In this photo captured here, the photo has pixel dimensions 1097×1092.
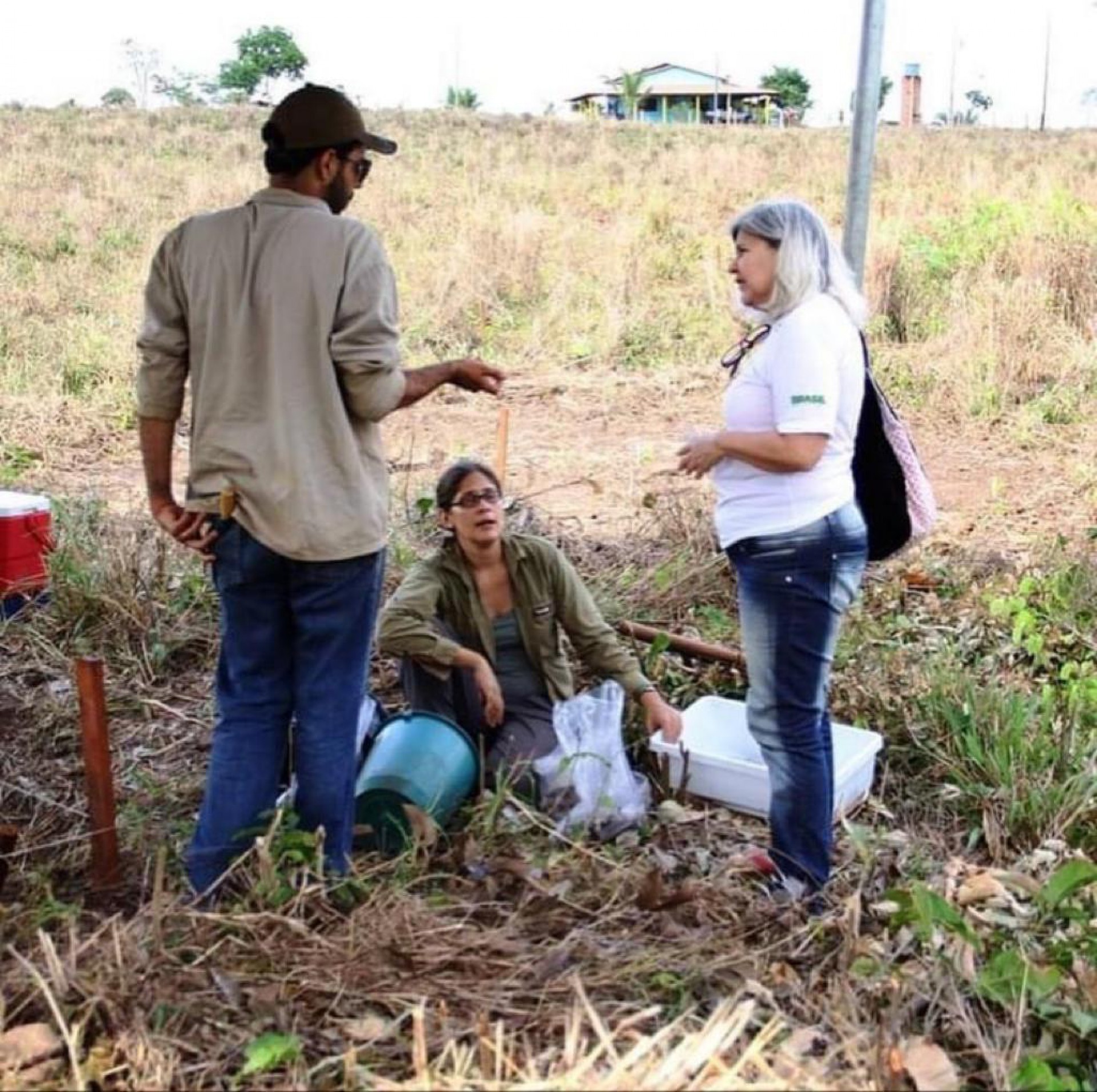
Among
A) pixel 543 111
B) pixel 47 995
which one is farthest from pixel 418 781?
pixel 543 111

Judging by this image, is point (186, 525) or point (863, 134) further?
point (863, 134)

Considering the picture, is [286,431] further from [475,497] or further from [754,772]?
[754,772]

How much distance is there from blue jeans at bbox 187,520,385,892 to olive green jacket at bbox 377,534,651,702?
2.45 feet

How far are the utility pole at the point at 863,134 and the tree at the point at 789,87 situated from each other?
45374 millimetres

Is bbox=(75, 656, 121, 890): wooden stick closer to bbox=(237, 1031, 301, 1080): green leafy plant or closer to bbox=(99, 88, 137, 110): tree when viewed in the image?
bbox=(237, 1031, 301, 1080): green leafy plant

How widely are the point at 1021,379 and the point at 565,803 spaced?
5246 millimetres

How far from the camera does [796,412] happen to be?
8.10 feet

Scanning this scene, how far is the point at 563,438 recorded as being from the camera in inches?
288

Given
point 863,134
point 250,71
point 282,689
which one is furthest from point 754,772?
point 250,71

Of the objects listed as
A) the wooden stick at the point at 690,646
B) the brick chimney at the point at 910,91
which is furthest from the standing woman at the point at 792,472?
the brick chimney at the point at 910,91

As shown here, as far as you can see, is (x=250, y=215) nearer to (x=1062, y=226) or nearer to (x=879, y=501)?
(x=879, y=501)

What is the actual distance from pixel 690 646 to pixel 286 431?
1.83m

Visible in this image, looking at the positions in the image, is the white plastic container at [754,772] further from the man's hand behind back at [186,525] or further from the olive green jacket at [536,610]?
the man's hand behind back at [186,525]

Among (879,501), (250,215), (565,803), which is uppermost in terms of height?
(250,215)
